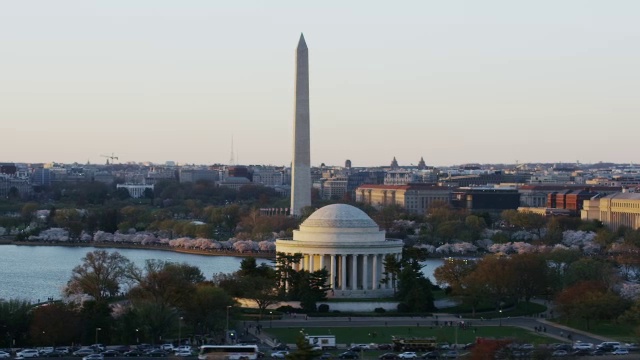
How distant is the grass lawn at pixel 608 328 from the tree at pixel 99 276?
1719 cm

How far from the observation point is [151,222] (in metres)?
118

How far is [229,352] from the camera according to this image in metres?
43.4

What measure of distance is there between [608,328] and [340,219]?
45.1 ft

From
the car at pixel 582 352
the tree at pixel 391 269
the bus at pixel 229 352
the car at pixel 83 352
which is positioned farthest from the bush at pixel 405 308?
the car at pixel 83 352

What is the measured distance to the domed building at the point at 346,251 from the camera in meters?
61.6

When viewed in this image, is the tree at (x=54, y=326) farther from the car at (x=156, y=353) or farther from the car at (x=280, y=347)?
the car at (x=280, y=347)

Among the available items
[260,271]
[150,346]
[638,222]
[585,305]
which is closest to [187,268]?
[260,271]

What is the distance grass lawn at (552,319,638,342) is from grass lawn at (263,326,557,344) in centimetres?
251

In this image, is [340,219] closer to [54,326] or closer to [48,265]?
[54,326]

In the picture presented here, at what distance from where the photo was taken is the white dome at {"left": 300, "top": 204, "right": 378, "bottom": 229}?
6244cm

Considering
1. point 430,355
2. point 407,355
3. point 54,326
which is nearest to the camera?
point 407,355

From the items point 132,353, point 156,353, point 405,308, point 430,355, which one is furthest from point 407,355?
point 405,308

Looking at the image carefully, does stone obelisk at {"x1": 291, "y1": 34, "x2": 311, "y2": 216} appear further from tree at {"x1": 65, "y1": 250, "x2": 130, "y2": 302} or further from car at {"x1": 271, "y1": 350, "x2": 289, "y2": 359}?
car at {"x1": 271, "y1": 350, "x2": 289, "y2": 359}

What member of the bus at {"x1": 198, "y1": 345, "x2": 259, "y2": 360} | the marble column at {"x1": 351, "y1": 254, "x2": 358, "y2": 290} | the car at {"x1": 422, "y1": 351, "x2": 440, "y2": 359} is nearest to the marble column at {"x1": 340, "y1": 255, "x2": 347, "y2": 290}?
the marble column at {"x1": 351, "y1": 254, "x2": 358, "y2": 290}
